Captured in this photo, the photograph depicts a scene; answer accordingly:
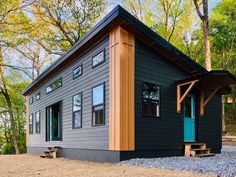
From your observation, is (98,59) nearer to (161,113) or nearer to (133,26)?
(133,26)

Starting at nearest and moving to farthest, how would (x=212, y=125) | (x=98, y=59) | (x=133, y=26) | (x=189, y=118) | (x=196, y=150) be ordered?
(x=133, y=26) < (x=98, y=59) < (x=196, y=150) < (x=189, y=118) < (x=212, y=125)

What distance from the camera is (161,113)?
397 inches

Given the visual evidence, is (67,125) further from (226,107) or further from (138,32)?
(226,107)

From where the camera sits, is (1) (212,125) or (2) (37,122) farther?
(2) (37,122)

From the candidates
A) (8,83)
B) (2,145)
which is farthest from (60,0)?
(2,145)

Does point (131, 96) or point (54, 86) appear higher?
point (54, 86)

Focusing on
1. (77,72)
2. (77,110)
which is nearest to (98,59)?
(77,72)

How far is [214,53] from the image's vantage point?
32.0 meters

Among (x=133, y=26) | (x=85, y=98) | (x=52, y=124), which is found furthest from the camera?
(x=52, y=124)

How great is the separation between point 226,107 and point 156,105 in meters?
24.6

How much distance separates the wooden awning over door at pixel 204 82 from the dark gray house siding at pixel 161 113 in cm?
21

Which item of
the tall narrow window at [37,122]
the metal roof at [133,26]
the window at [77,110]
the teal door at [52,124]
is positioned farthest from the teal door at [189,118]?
the tall narrow window at [37,122]

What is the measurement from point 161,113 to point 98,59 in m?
2.67

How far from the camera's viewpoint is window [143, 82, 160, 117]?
9.53 meters
